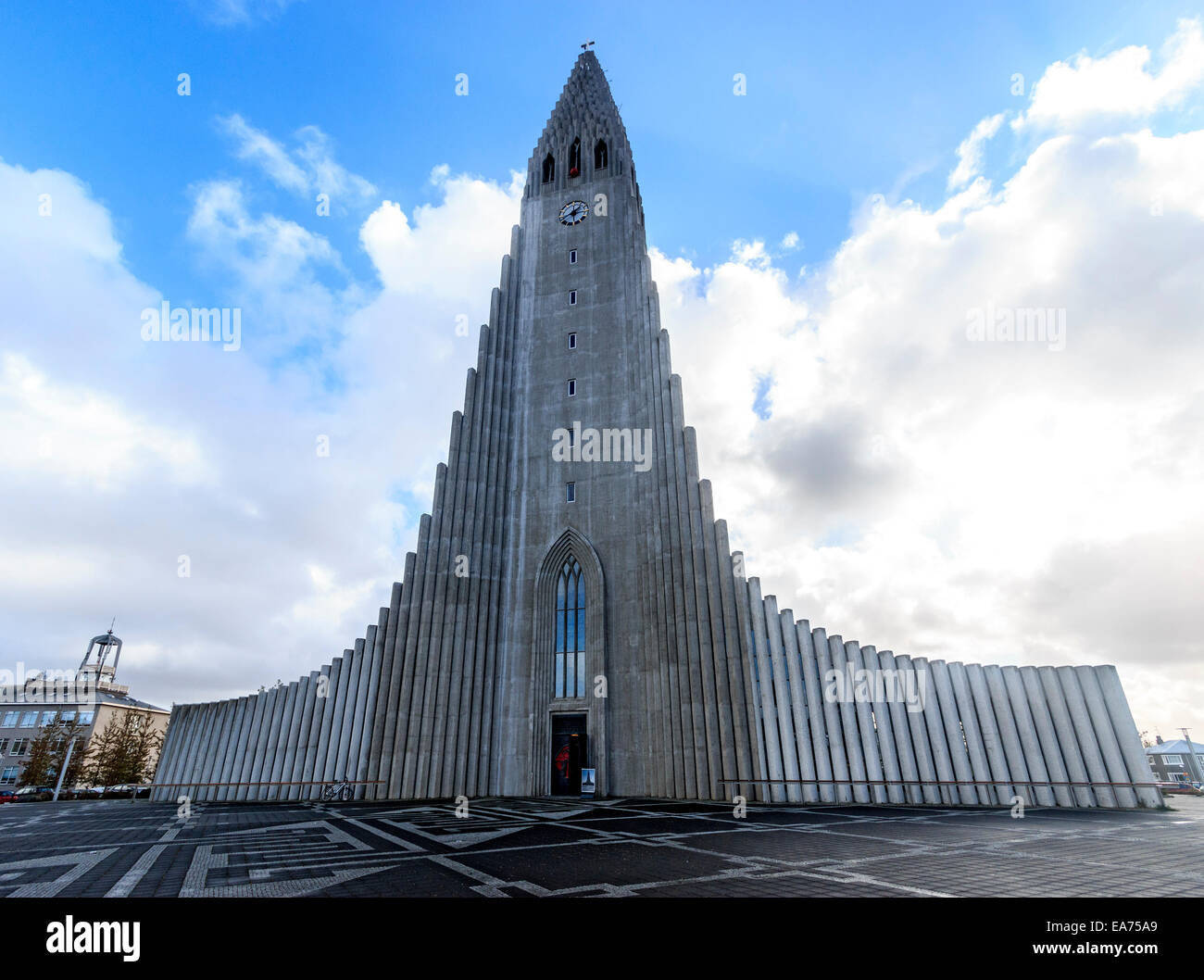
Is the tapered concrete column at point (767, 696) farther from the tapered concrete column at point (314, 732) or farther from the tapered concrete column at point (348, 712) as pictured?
the tapered concrete column at point (314, 732)

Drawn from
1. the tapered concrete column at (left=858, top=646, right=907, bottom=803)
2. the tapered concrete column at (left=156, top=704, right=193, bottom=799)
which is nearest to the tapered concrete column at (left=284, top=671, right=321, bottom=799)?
the tapered concrete column at (left=156, top=704, right=193, bottom=799)

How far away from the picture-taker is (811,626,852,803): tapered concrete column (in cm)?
2419

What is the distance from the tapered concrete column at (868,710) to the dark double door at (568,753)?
Result: 41.8ft

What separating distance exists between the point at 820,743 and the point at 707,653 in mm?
5868

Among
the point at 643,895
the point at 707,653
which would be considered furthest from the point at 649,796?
the point at 643,895

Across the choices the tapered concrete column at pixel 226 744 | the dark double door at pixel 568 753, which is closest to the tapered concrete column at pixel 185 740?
the tapered concrete column at pixel 226 744

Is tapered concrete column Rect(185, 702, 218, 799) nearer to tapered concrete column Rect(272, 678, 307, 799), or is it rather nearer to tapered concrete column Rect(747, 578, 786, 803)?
tapered concrete column Rect(272, 678, 307, 799)

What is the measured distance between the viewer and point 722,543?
28297 mm

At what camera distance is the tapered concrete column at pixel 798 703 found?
24581 mm

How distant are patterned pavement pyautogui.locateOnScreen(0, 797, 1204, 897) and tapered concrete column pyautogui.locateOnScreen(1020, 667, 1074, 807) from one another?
16.2 ft

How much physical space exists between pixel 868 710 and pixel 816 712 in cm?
207

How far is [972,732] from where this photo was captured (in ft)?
78.0

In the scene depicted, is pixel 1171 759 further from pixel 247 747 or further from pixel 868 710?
pixel 247 747
